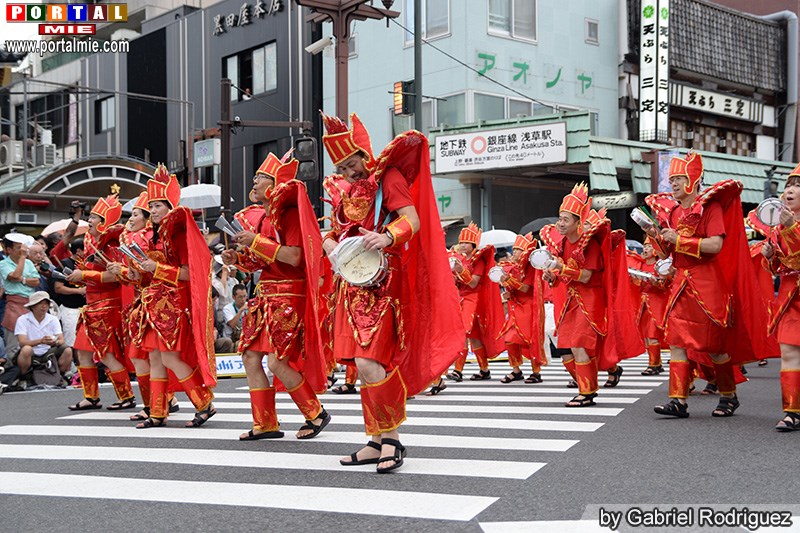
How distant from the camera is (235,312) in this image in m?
15.5

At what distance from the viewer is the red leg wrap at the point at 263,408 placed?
688 cm

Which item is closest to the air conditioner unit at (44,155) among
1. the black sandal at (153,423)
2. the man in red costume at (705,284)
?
the black sandal at (153,423)

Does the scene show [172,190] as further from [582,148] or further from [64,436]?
[582,148]

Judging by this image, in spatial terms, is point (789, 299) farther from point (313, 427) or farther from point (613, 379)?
point (613, 379)

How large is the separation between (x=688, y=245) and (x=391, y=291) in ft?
9.48

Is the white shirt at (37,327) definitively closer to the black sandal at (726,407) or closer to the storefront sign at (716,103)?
the black sandal at (726,407)

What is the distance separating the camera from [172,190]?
8062 millimetres

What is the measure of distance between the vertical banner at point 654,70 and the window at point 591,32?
4.11ft

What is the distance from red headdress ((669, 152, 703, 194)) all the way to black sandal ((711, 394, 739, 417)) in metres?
1.77

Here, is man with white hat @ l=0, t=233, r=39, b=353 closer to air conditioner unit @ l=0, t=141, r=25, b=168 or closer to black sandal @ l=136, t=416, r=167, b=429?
black sandal @ l=136, t=416, r=167, b=429

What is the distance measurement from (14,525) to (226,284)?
10863 mm

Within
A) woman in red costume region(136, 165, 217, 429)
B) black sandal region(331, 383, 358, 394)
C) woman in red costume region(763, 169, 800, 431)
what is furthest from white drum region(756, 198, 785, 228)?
black sandal region(331, 383, 358, 394)

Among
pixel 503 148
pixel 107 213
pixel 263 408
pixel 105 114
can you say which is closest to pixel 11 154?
pixel 105 114

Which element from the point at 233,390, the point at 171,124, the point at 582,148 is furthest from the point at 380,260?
the point at 171,124
